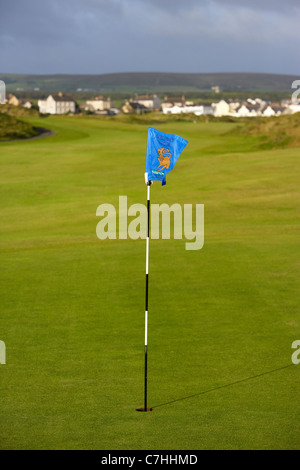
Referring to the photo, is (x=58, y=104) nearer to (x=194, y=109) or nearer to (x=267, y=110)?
(x=194, y=109)

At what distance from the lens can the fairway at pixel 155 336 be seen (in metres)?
8.62

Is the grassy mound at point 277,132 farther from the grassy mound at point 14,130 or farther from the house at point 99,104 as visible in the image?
the house at point 99,104

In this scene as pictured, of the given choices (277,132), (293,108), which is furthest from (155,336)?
(293,108)

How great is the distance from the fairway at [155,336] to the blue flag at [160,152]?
2871mm

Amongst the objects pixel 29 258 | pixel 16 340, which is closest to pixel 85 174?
pixel 29 258

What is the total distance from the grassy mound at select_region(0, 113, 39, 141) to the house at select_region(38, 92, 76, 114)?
85.6 metres

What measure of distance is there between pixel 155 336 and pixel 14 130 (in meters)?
61.7

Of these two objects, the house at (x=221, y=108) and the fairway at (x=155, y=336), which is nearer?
the fairway at (x=155, y=336)

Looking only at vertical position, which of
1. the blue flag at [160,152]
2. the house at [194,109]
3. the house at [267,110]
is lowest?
the blue flag at [160,152]

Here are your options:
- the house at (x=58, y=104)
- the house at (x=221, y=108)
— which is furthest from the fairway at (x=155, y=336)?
the house at (x=58, y=104)

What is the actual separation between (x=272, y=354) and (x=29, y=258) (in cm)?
1047

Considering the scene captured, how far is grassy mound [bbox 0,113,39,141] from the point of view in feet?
228

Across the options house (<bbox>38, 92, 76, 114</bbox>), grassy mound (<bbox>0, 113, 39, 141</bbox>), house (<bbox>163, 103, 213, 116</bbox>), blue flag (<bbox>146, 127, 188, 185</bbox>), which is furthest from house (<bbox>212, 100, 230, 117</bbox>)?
blue flag (<bbox>146, 127, 188, 185</bbox>)
